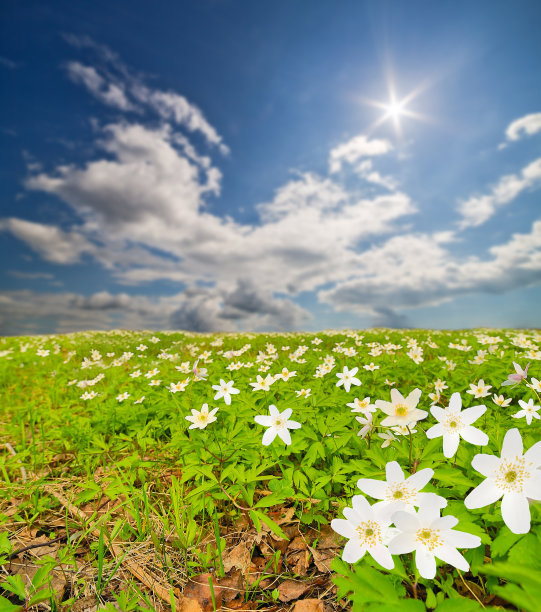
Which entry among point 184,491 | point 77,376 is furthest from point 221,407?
point 77,376

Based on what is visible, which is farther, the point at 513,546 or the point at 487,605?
the point at 487,605

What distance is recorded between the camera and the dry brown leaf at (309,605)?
7.11 ft

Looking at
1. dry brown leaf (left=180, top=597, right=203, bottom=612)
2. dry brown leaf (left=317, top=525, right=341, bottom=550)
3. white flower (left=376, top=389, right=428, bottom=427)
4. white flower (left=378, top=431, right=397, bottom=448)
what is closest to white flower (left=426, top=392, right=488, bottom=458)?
white flower (left=376, top=389, right=428, bottom=427)

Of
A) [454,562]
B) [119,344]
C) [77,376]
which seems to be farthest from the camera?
[119,344]

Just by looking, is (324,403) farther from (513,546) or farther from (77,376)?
(77,376)

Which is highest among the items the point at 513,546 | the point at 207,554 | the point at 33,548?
the point at 513,546

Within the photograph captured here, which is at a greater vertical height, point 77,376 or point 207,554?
point 77,376

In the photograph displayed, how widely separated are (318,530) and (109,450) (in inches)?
111

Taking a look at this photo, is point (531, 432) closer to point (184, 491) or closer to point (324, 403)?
point (324, 403)

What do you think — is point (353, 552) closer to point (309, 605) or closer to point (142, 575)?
point (309, 605)

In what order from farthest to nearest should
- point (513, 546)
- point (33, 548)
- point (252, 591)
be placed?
1. point (33, 548)
2. point (252, 591)
3. point (513, 546)

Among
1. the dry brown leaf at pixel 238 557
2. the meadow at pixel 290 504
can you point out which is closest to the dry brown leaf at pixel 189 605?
the meadow at pixel 290 504

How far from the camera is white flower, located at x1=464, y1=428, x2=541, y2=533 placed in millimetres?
1566

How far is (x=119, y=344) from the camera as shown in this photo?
1243 cm
